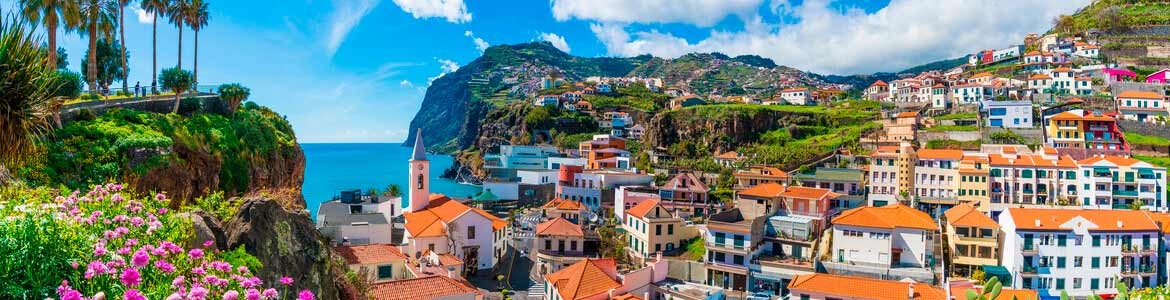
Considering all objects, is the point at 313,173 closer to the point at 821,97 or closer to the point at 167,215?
the point at 821,97

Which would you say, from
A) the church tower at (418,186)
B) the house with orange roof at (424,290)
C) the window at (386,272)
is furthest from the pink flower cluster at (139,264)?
the church tower at (418,186)

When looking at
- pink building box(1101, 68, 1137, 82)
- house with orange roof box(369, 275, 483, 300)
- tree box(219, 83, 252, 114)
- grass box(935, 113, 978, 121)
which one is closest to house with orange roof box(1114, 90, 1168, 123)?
pink building box(1101, 68, 1137, 82)

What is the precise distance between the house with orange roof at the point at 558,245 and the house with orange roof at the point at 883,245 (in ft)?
49.0

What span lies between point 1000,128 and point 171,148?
74268 mm

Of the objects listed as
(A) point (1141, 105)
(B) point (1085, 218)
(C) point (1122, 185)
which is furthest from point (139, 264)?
(A) point (1141, 105)

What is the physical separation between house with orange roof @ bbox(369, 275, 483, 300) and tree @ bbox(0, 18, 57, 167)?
13169 millimetres

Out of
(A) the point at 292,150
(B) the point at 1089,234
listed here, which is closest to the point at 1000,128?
(B) the point at 1089,234

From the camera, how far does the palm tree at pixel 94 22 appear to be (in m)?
25.2

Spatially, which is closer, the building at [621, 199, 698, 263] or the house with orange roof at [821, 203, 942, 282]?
the house with orange roof at [821, 203, 942, 282]

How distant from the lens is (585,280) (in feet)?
91.1

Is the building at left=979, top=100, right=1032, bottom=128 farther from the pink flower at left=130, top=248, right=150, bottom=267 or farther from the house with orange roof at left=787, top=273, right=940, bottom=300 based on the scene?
the pink flower at left=130, top=248, right=150, bottom=267

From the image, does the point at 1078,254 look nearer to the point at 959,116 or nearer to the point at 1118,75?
the point at 959,116

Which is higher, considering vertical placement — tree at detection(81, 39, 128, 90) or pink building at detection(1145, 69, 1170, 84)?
pink building at detection(1145, 69, 1170, 84)

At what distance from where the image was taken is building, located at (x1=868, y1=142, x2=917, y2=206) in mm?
52875
